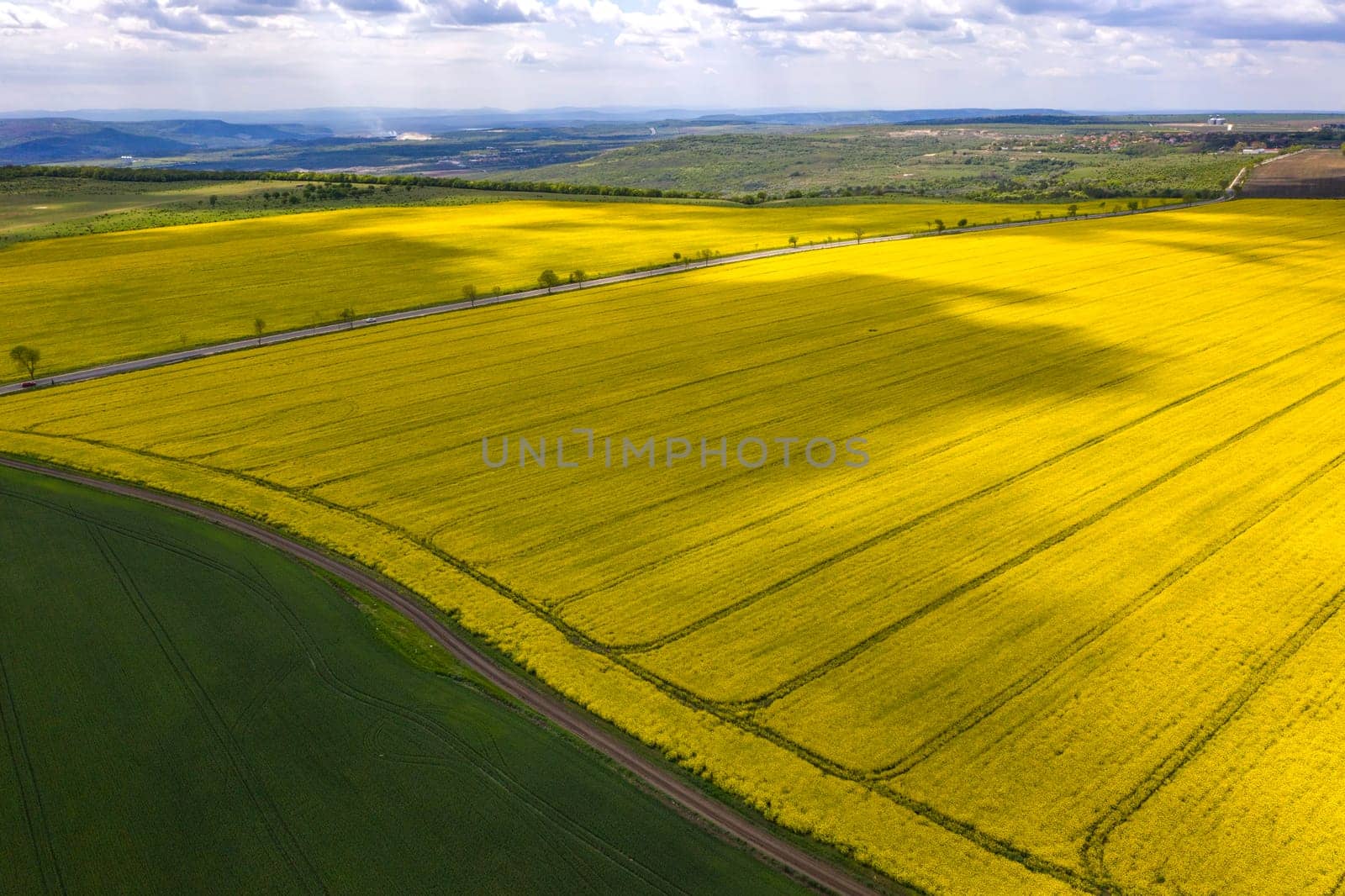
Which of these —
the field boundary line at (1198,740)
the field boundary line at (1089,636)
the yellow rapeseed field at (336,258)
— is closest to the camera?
the field boundary line at (1198,740)

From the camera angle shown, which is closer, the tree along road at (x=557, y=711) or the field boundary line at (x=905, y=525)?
the tree along road at (x=557, y=711)

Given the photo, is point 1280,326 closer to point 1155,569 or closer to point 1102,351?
point 1102,351

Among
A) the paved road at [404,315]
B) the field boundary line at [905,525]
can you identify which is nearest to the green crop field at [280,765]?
the field boundary line at [905,525]

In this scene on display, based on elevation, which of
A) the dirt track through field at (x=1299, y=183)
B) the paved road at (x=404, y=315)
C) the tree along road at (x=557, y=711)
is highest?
the dirt track through field at (x=1299, y=183)

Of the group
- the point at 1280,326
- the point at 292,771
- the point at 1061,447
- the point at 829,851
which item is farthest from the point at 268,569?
the point at 1280,326

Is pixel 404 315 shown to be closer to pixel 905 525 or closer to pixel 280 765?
pixel 905 525

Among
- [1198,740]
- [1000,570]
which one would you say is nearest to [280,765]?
[1000,570]

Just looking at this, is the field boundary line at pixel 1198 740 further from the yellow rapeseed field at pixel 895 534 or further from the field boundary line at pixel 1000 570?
the field boundary line at pixel 1000 570

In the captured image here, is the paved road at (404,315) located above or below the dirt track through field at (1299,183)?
below
